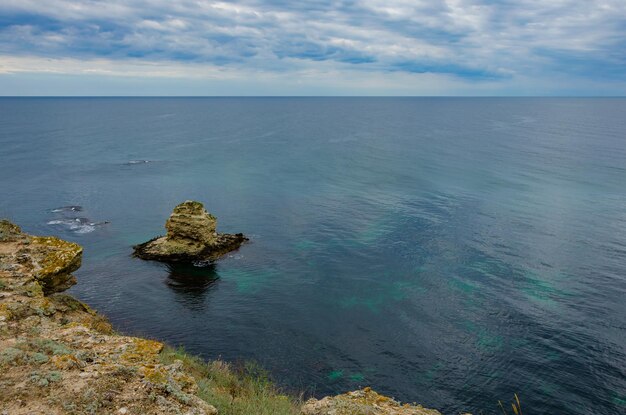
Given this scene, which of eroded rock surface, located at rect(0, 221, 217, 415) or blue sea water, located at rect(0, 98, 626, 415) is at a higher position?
eroded rock surface, located at rect(0, 221, 217, 415)

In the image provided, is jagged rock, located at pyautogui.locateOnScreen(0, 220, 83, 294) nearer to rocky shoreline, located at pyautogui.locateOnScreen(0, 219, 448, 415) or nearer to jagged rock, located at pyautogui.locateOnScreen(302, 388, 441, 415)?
rocky shoreline, located at pyautogui.locateOnScreen(0, 219, 448, 415)

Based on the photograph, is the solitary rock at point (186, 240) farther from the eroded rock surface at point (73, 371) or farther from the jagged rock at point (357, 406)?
the jagged rock at point (357, 406)

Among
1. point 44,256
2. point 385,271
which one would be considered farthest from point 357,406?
point 385,271

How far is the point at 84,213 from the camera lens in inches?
2746

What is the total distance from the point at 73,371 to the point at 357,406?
7.90 metres

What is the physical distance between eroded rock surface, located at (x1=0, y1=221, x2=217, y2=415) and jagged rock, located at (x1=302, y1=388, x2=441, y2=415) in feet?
11.0

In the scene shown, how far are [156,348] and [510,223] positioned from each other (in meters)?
57.8

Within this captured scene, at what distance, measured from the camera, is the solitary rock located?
174ft

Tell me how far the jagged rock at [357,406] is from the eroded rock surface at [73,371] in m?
3.36

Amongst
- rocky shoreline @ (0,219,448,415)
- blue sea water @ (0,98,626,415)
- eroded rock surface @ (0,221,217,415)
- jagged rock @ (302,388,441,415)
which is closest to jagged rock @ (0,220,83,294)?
rocky shoreline @ (0,219,448,415)

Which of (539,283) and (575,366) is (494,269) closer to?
(539,283)

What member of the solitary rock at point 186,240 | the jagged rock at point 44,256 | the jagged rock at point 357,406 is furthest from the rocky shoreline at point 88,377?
the solitary rock at point 186,240

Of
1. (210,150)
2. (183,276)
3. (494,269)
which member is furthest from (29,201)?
(494,269)

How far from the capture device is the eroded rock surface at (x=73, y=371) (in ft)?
33.8
